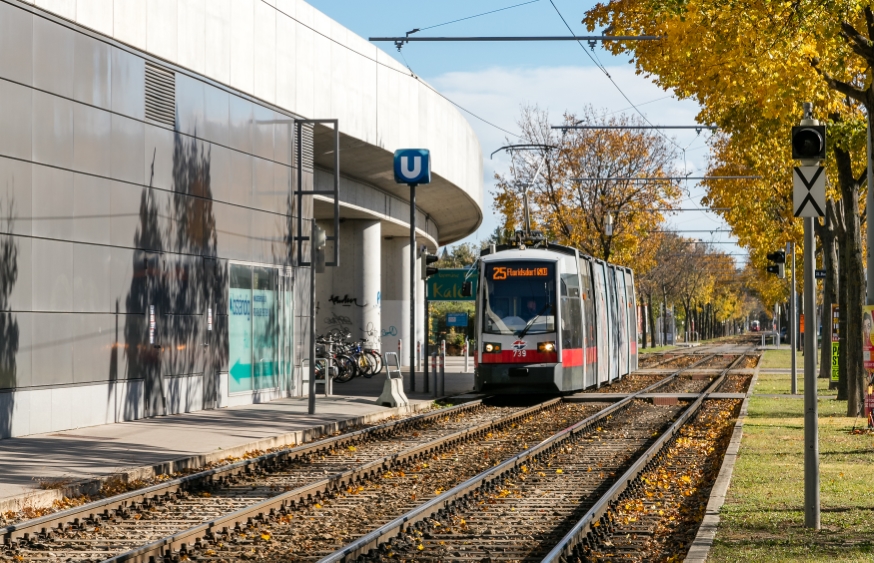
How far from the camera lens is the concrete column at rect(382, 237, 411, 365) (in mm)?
48562

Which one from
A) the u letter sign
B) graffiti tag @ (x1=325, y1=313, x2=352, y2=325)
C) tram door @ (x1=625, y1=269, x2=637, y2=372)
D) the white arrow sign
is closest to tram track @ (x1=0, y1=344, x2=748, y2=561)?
the white arrow sign

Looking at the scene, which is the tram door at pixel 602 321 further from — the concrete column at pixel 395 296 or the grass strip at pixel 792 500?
the concrete column at pixel 395 296

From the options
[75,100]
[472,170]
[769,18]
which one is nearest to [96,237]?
[75,100]

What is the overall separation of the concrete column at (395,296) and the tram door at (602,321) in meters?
16.4

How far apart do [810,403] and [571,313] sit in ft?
53.9

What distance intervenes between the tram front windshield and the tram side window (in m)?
0.33

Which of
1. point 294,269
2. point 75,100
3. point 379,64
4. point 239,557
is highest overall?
point 379,64

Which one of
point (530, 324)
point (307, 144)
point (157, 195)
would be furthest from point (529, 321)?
point (157, 195)

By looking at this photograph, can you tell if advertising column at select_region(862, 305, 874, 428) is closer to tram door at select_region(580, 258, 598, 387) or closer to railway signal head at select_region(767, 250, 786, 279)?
tram door at select_region(580, 258, 598, 387)

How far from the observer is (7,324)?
1688 cm

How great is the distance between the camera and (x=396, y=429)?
66.5ft

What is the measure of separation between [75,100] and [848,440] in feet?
40.9

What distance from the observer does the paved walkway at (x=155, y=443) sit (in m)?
12.9

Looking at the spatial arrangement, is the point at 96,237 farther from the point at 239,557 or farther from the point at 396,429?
the point at 239,557
